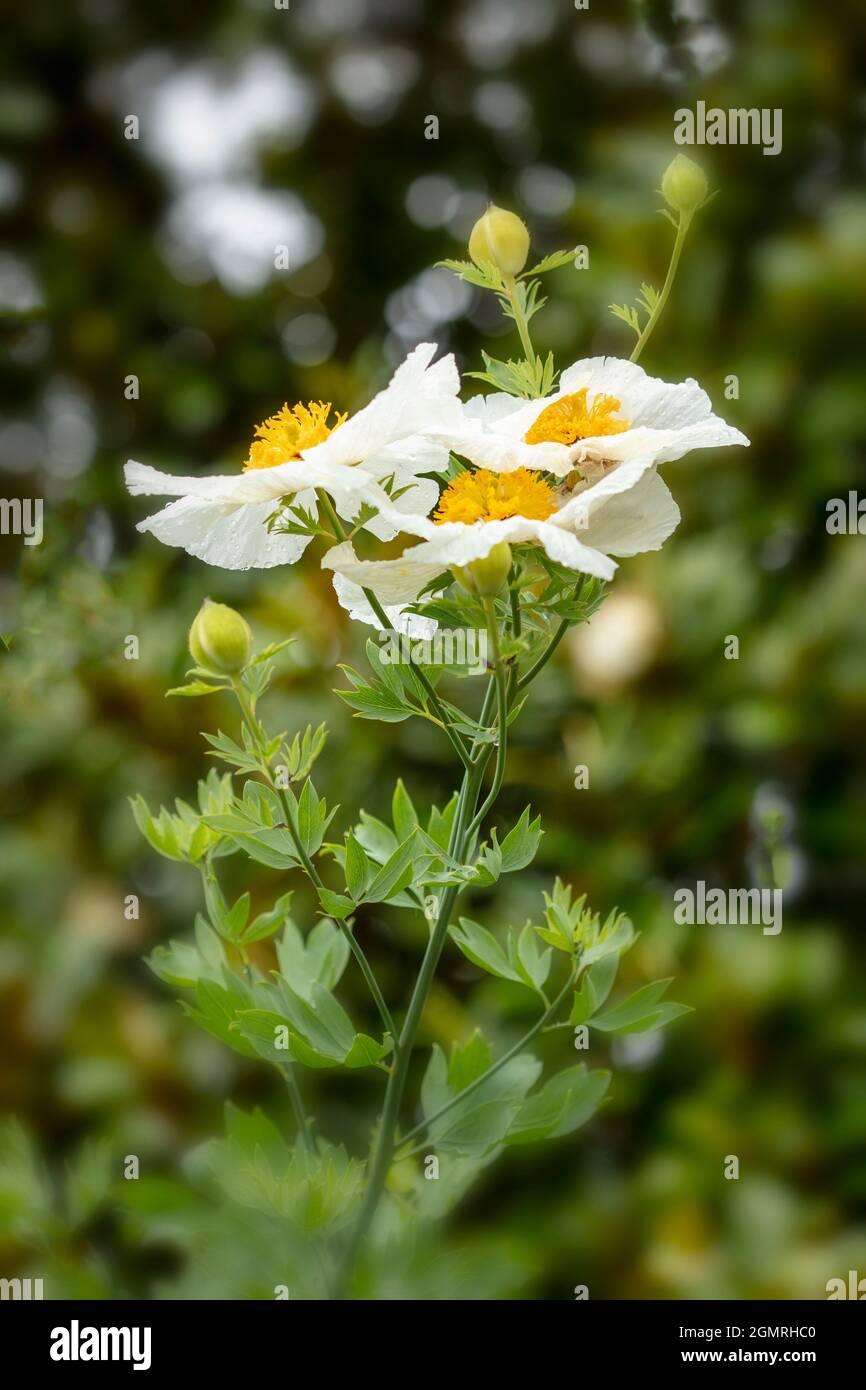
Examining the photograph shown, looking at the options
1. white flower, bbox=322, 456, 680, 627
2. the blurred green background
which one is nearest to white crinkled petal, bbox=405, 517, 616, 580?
white flower, bbox=322, 456, 680, 627

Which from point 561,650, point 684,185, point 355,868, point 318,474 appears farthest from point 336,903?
point 561,650

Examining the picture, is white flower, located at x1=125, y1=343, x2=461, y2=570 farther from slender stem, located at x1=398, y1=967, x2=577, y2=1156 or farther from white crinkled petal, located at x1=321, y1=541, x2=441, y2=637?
slender stem, located at x1=398, y1=967, x2=577, y2=1156

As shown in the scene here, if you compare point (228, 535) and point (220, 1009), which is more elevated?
point (228, 535)

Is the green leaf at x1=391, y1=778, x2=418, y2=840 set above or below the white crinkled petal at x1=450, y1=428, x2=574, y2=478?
below

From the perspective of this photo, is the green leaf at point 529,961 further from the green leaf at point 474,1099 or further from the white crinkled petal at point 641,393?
the white crinkled petal at point 641,393

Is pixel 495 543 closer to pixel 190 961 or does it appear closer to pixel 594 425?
pixel 594 425
